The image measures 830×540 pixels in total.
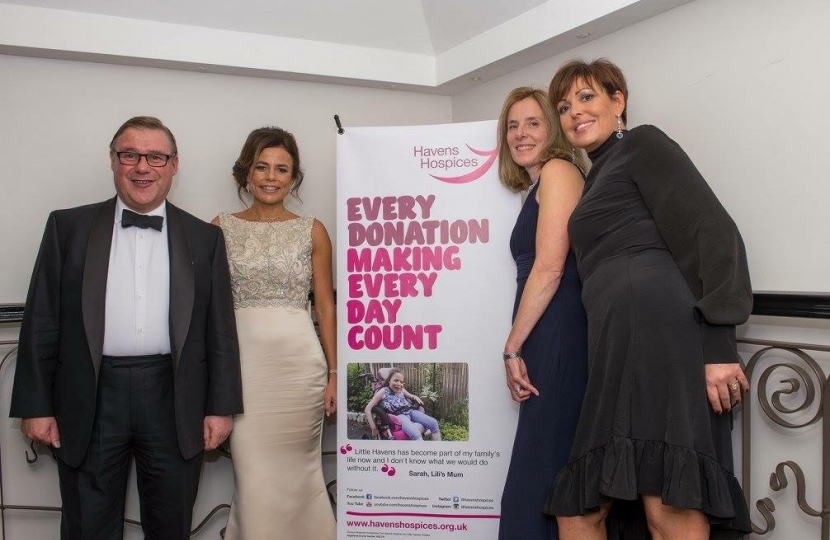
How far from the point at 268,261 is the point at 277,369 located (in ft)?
1.40

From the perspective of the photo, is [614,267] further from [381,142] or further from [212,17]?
[212,17]

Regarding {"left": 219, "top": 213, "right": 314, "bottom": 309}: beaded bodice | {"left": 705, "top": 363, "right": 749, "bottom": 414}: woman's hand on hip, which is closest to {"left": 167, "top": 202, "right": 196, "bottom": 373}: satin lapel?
{"left": 219, "top": 213, "right": 314, "bottom": 309}: beaded bodice

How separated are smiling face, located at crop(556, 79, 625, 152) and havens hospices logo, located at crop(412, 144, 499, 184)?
575 millimetres

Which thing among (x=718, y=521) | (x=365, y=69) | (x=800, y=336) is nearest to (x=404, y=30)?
(x=365, y=69)

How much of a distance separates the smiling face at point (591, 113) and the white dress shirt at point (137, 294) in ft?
4.75

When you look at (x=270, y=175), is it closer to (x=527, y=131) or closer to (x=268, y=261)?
(x=268, y=261)

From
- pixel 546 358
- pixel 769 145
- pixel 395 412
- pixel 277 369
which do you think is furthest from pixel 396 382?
pixel 769 145

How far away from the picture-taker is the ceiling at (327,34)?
9.61 feet

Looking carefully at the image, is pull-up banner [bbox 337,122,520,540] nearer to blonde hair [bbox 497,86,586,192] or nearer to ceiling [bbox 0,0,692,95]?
blonde hair [bbox 497,86,586,192]

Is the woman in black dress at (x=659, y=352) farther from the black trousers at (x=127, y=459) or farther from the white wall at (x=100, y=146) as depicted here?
the white wall at (x=100, y=146)

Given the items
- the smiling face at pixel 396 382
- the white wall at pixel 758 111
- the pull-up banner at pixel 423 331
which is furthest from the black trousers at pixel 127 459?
the white wall at pixel 758 111

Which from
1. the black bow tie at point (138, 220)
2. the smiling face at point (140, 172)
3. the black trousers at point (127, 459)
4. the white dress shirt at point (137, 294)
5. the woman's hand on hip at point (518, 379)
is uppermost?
the smiling face at point (140, 172)

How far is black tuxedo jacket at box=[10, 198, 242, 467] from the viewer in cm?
225

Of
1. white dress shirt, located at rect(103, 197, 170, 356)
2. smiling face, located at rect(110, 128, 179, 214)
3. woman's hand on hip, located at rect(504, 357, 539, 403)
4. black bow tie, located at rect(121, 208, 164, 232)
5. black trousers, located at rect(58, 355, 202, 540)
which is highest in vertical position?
smiling face, located at rect(110, 128, 179, 214)
